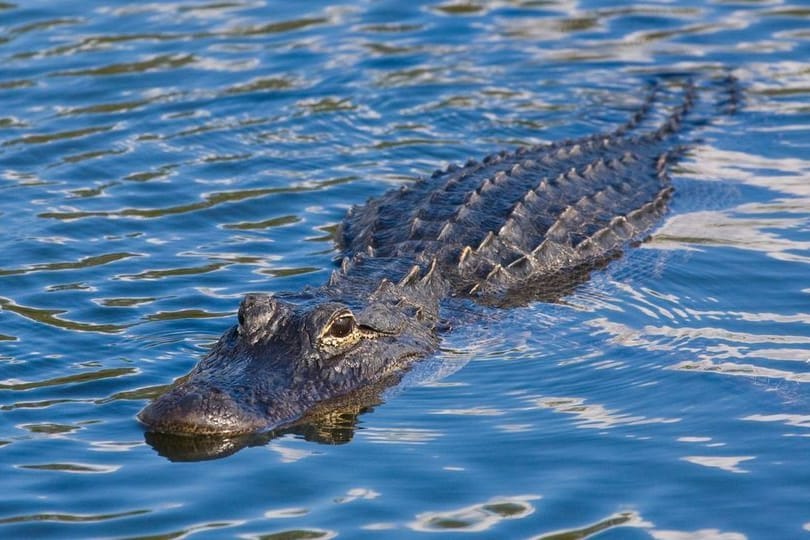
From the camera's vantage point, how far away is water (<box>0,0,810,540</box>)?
636 cm

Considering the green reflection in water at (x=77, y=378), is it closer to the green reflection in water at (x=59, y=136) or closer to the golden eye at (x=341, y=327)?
the golden eye at (x=341, y=327)

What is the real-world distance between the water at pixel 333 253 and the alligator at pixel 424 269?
24cm

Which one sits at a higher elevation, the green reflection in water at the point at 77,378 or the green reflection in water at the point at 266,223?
the green reflection in water at the point at 266,223

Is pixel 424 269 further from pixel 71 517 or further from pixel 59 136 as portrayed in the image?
pixel 59 136

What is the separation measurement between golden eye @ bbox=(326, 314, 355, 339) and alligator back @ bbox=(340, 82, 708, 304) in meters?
1.04

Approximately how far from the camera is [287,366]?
759 cm

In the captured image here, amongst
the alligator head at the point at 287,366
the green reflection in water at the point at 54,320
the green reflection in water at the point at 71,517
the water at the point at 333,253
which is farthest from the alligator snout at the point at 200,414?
the green reflection in water at the point at 54,320

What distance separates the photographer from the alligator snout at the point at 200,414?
693 cm

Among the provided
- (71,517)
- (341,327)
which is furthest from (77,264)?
(71,517)

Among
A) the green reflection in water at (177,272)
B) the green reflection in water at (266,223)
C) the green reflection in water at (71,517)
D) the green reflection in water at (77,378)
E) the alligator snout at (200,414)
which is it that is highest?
the green reflection in water at (266,223)

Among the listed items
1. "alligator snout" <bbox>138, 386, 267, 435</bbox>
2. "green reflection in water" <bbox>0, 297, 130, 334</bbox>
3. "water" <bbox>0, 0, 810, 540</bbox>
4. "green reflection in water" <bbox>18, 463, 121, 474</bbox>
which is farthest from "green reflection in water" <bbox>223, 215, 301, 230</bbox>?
"green reflection in water" <bbox>18, 463, 121, 474</bbox>

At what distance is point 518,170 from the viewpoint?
11.0 metres

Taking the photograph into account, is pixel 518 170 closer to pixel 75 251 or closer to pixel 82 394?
pixel 75 251

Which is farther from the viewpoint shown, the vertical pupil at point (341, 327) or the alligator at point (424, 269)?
the vertical pupil at point (341, 327)
